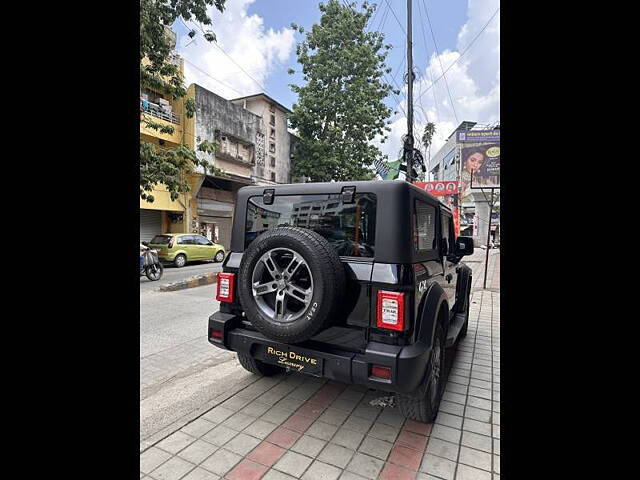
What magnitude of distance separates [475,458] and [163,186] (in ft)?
58.2

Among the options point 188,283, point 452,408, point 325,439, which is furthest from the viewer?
point 188,283

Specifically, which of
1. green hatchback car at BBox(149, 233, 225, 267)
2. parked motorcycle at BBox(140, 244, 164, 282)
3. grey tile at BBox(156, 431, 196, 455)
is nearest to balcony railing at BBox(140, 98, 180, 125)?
green hatchback car at BBox(149, 233, 225, 267)

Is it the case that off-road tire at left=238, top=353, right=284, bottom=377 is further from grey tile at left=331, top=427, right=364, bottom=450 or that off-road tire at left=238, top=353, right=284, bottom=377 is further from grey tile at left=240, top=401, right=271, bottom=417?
grey tile at left=331, top=427, right=364, bottom=450

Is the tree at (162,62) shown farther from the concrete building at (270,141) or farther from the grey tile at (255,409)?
the concrete building at (270,141)

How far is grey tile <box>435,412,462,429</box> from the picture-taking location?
2749mm

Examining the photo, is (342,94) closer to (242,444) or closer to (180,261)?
(180,261)

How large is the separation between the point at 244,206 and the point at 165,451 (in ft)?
6.51

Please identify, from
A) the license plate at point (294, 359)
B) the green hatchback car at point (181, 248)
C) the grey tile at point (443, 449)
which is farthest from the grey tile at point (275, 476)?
the green hatchback car at point (181, 248)

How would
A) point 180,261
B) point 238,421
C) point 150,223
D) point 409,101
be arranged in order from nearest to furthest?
1. point 238,421
2. point 409,101
3. point 180,261
4. point 150,223

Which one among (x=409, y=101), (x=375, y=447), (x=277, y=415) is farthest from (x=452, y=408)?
(x=409, y=101)

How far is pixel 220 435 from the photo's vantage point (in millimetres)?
2553

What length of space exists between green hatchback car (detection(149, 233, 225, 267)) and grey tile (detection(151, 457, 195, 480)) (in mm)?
12318
